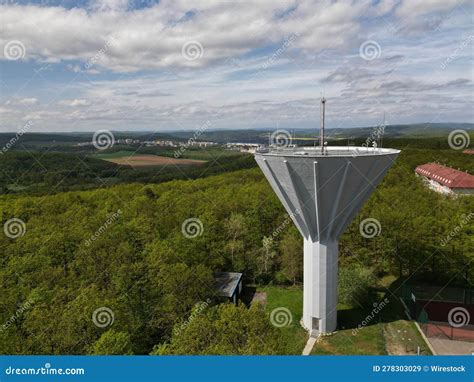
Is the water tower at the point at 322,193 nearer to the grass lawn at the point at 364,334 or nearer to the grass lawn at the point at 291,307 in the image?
the grass lawn at the point at 291,307

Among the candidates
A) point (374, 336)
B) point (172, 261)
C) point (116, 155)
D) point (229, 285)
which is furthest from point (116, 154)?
point (374, 336)

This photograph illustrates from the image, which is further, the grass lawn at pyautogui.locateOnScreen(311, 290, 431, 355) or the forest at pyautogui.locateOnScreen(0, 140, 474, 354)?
the grass lawn at pyautogui.locateOnScreen(311, 290, 431, 355)

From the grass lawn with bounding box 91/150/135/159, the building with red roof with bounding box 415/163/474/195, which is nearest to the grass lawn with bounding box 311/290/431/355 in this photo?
the building with red roof with bounding box 415/163/474/195

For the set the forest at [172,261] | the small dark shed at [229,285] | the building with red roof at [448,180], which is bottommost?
the small dark shed at [229,285]

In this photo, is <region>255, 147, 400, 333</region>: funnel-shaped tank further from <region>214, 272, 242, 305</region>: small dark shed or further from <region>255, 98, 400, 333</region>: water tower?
<region>214, 272, 242, 305</region>: small dark shed

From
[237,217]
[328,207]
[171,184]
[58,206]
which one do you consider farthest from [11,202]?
[328,207]

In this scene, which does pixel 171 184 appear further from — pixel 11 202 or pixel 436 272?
pixel 436 272

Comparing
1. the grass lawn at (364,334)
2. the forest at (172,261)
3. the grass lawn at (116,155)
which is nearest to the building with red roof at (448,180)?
the forest at (172,261)

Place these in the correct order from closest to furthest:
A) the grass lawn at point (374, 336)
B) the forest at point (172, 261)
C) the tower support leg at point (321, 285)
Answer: the forest at point (172, 261)
the grass lawn at point (374, 336)
the tower support leg at point (321, 285)

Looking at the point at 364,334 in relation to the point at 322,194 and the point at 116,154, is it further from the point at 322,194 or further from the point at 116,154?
the point at 116,154
